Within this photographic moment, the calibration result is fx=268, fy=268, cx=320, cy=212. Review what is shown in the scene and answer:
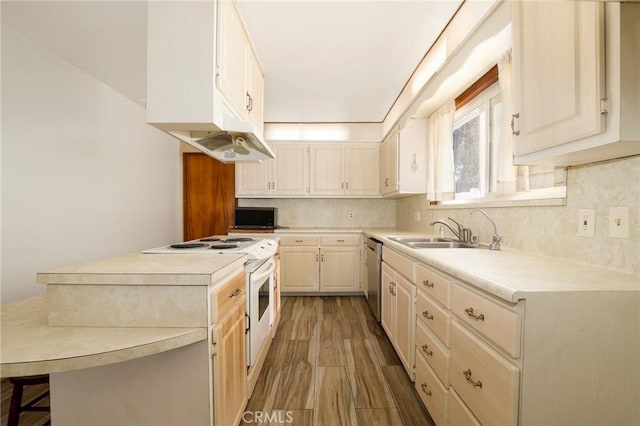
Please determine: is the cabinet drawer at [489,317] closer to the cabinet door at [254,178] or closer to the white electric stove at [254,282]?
the white electric stove at [254,282]

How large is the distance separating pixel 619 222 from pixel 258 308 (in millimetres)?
1847

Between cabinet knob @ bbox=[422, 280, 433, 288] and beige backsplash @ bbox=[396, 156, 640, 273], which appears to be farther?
cabinet knob @ bbox=[422, 280, 433, 288]

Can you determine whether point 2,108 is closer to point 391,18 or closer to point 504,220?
point 391,18

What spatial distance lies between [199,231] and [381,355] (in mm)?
3485

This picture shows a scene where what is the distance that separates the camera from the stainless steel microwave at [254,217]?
151 inches

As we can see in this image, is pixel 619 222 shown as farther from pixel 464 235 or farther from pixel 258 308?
pixel 258 308

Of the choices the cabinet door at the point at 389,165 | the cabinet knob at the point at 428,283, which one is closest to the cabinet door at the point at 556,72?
the cabinet knob at the point at 428,283

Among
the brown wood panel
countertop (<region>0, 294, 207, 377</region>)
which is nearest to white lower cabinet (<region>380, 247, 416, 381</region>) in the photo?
countertop (<region>0, 294, 207, 377</region>)

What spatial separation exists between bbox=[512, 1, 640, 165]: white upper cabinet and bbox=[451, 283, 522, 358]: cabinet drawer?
0.62 metres

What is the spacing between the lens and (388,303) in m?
2.37

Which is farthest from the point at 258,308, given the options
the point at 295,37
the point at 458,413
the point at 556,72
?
the point at 295,37

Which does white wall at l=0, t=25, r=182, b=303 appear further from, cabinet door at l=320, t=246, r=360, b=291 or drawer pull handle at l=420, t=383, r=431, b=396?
drawer pull handle at l=420, t=383, r=431, b=396

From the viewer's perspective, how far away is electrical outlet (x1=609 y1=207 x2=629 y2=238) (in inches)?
40.5

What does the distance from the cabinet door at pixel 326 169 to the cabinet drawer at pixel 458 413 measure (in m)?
3.00
